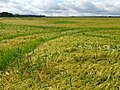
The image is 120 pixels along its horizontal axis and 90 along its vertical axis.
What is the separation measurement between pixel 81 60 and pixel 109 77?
8.65ft

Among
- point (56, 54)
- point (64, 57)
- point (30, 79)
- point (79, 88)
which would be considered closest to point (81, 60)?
point (64, 57)

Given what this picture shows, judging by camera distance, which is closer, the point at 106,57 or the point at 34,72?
the point at 34,72

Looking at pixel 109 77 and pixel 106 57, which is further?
pixel 106 57

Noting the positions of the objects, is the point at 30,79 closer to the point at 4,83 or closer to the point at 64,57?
the point at 4,83

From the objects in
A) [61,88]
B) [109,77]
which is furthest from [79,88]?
[109,77]

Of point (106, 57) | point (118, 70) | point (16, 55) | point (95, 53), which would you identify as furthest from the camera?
point (16, 55)

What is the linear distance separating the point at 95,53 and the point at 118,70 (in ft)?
9.35

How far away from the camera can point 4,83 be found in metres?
8.20

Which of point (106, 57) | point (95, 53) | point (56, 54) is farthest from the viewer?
point (56, 54)

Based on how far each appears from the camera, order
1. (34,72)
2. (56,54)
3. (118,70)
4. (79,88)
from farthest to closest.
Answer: (56,54)
(34,72)
(118,70)
(79,88)

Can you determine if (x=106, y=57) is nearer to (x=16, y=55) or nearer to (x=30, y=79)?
(x=30, y=79)

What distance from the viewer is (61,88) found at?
702cm

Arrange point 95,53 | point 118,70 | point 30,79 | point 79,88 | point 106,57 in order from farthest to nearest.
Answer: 1. point 95,53
2. point 106,57
3. point 30,79
4. point 118,70
5. point 79,88

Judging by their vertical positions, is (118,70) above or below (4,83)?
above
